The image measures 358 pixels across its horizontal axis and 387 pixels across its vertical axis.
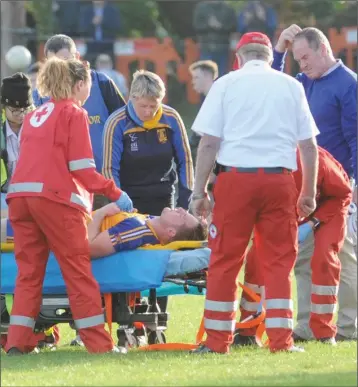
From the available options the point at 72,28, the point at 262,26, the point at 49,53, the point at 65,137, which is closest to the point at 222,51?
the point at 262,26

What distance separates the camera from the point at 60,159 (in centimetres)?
907

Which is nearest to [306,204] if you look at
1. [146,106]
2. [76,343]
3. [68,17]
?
[146,106]

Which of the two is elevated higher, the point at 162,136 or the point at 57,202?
the point at 162,136

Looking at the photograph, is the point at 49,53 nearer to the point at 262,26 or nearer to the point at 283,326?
the point at 283,326

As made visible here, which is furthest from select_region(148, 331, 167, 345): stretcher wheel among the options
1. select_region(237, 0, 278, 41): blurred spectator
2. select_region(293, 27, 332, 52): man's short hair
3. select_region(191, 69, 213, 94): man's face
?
select_region(237, 0, 278, 41): blurred spectator

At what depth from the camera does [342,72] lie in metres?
10.4

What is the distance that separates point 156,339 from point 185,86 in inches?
730

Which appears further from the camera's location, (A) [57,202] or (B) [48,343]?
(B) [48,343]

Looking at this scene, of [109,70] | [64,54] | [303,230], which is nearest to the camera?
[303,230]

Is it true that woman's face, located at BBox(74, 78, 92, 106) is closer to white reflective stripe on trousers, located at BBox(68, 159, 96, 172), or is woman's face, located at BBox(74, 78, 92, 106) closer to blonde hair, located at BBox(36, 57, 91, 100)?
→ blonde hair, located at BBox(36, 57, 91, 100)

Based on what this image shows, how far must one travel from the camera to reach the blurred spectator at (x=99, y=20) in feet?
86.7

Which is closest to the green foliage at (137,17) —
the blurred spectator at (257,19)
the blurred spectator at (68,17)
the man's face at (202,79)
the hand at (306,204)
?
the blurred spectator at (68,17)

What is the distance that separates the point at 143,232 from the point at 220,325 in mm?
998

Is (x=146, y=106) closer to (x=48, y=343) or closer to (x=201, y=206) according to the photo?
(x=201, y=206)
